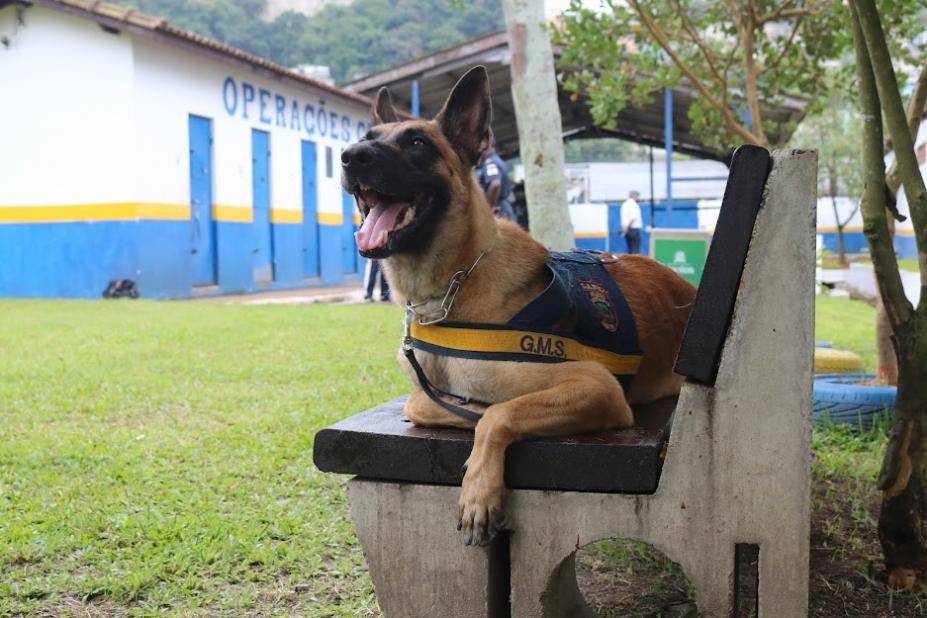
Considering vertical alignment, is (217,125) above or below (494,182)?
above

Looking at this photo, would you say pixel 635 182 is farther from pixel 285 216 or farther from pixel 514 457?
pixel 514 457

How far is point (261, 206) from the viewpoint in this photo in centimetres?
1873

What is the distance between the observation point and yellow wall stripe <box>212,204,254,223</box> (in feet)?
56.1

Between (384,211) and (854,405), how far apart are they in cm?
333

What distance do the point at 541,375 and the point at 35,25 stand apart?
1589 cm

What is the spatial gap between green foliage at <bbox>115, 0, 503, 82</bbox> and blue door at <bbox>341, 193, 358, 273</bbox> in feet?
140

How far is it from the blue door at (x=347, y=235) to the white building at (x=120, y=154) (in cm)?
456

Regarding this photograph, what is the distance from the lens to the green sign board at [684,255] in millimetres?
8164

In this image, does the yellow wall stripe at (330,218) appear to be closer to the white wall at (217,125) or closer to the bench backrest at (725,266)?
the white wall at (217,125)

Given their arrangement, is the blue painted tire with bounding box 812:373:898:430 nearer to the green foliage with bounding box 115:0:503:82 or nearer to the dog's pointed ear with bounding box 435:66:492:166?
the dog's pointed ear with bounding box 435:66:492:166

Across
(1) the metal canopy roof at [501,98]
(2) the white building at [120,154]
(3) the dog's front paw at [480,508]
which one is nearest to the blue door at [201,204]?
(2) the white building at [120,154]

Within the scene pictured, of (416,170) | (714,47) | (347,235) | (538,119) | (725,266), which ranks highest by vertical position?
(714,47)

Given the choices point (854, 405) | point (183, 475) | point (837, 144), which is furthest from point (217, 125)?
point (837, 144)

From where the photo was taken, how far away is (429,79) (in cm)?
2089
